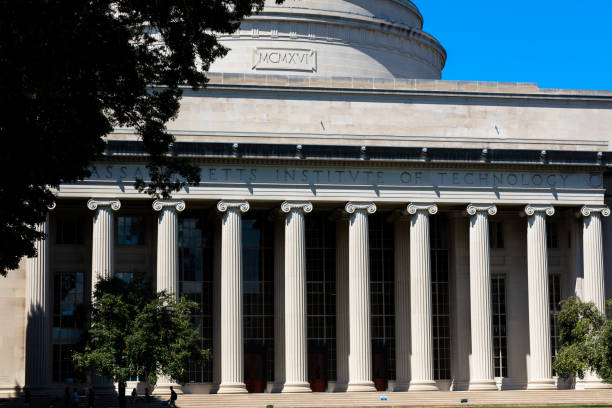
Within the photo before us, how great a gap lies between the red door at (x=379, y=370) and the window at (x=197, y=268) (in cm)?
929

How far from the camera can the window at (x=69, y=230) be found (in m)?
61.1

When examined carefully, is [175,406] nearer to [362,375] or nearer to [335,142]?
[362,375]

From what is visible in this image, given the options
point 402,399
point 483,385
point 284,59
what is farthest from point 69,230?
point 483,385

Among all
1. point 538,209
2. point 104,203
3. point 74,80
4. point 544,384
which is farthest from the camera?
point 538,209

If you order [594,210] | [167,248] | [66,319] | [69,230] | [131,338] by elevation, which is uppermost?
[594,210]

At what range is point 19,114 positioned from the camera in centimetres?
2906

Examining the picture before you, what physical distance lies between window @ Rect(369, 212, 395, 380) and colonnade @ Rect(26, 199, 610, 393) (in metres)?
0.80

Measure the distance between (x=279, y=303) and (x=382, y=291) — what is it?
19.9 ft

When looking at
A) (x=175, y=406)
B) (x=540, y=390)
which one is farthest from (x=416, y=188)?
(x=175, y=406)

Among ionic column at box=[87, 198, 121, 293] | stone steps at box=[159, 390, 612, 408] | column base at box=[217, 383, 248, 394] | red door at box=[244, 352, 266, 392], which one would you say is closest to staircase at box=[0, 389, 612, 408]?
stone steps at box=[159, 390, 612, 408]

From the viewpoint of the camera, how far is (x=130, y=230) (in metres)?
61.9

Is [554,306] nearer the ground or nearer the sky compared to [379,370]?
nearer the sky

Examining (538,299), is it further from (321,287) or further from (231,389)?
(231,389)

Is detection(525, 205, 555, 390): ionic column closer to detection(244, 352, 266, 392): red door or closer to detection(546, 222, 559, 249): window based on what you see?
detection(546, 222, 559, 249): window
